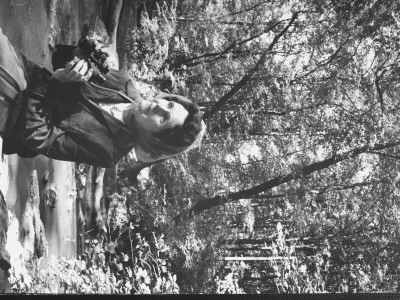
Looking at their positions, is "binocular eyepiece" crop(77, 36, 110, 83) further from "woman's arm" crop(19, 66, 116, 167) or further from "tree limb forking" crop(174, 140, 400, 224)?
"tree limb forking" crop(174, 140, 400, 224)

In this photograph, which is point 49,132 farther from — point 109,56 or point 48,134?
point 109,56

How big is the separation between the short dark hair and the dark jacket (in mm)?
166

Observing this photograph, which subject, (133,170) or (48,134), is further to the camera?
(133,170)

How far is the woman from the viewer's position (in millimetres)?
3035

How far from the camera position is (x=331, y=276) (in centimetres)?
332

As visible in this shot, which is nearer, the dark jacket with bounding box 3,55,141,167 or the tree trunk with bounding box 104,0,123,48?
the dark jacket with bounding box 3,55,141,167

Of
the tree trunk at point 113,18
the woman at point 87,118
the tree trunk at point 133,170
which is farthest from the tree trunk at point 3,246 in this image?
the tree trunk at point 113,18

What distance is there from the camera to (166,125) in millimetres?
3182

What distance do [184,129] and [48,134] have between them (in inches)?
28.2

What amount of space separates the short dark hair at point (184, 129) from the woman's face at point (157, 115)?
0.03 m

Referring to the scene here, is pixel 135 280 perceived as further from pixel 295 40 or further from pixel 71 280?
pixel 295 40

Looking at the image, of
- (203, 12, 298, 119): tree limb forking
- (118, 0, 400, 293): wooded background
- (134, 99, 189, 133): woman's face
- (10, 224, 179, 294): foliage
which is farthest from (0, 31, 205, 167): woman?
(10, 224, 179, 294): foliage

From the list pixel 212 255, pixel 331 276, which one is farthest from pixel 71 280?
pixel 331 276

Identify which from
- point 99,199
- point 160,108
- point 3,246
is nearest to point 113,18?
point 160,108
